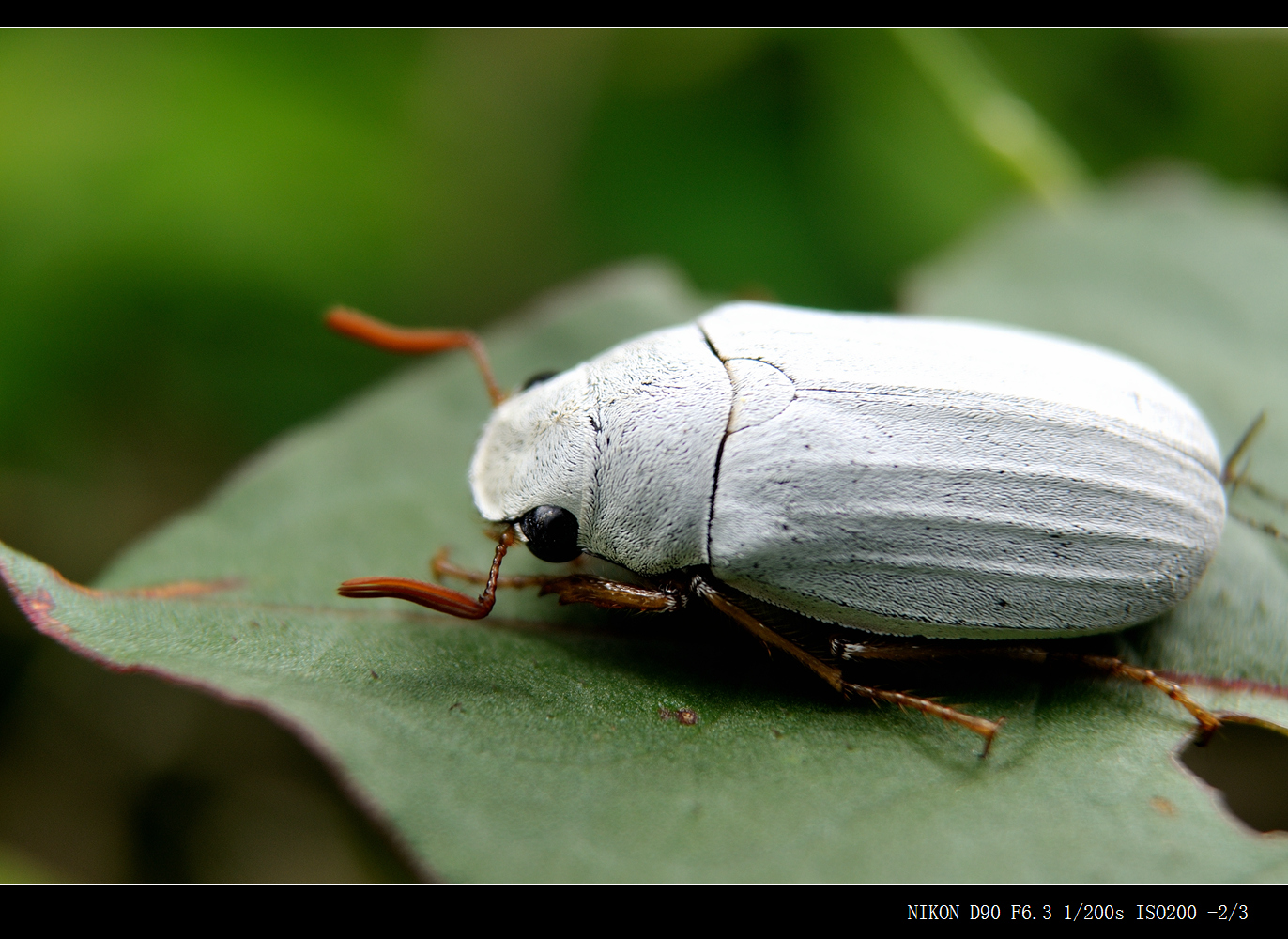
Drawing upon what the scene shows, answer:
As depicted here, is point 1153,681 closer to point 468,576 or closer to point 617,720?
point 617,720

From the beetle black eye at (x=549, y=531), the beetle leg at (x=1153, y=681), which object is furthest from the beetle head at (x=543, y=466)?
the beetle leg at (x=1153, y=681)

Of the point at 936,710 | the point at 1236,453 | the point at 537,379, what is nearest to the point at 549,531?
the point at 537,379

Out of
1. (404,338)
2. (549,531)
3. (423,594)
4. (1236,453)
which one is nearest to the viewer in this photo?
(423,594)

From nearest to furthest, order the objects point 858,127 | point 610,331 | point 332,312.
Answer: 1. point 332,312
2. point 610,331
3. point 858,127

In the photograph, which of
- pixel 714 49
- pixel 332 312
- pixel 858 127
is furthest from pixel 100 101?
pixel 858 127

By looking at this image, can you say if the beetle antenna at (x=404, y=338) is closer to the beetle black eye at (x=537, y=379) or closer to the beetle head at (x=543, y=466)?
the beetle black eye at (x=537, y=379)

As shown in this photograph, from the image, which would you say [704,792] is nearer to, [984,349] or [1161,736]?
[1161,736]

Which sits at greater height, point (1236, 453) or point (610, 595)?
point (1236, 453)
